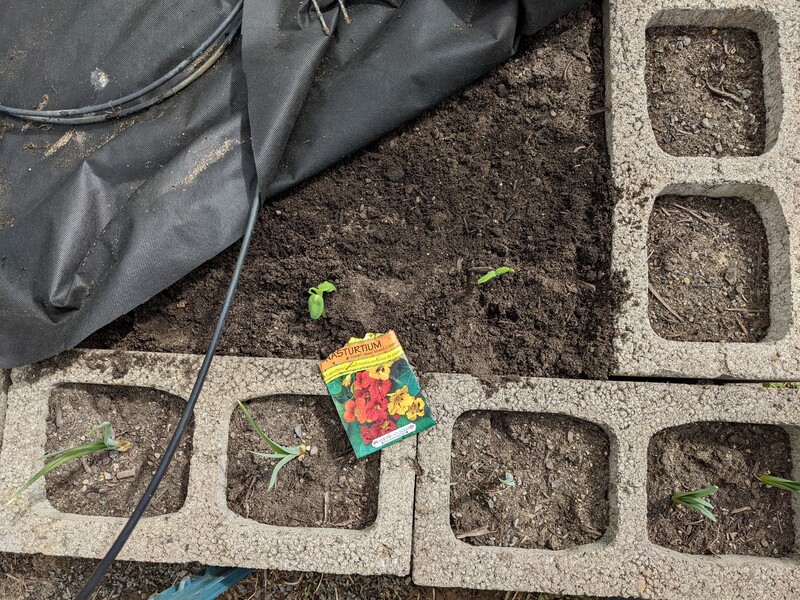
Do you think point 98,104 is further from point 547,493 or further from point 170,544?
point 547,493

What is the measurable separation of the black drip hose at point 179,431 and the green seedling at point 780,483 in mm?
1426

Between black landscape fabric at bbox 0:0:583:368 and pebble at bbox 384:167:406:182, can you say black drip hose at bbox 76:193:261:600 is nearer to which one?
black landscape fabric at bbox 0:0:583:368

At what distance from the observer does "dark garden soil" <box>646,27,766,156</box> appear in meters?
1.60

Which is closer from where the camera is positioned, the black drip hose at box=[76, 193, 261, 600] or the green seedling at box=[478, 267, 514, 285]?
the black drip hose at box=[76, 193, 261, 600]

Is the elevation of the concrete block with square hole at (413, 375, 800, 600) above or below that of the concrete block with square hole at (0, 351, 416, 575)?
below

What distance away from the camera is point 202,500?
4.69ft

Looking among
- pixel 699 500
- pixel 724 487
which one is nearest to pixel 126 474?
pixel 699 500

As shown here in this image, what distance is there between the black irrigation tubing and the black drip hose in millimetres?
408

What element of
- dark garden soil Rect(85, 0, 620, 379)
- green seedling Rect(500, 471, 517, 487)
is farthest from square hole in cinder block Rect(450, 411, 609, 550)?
dark garden soil Rect(85, 0, 620, 379)

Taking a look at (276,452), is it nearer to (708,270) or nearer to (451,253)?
(451,253)

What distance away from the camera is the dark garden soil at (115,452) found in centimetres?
149

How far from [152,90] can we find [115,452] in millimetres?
969

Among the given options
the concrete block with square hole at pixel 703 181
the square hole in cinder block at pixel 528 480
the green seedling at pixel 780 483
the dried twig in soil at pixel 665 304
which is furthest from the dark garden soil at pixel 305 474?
the green seedling at pixel 780 483

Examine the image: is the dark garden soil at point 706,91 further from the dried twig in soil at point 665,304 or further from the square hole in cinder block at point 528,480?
the square hole in cinder block at point 528,480
